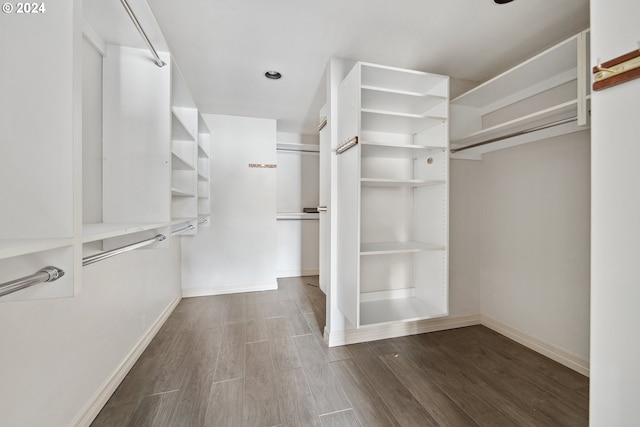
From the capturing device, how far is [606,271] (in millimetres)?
774

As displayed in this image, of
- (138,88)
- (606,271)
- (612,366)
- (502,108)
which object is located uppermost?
(502,108)

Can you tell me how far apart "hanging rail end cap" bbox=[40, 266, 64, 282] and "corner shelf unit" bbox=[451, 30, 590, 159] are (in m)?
2.34

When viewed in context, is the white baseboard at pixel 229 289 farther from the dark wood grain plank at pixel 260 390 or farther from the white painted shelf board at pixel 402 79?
the white painted shelf board at pixel 402 79

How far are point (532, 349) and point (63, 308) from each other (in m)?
3.21

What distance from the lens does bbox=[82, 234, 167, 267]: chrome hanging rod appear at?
90 centimetres

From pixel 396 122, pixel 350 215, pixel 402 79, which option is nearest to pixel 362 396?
pixel 350 215

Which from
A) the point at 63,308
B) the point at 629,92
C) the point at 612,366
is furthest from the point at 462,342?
the point at 63,308

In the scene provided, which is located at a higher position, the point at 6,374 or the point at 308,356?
the point at 6,374

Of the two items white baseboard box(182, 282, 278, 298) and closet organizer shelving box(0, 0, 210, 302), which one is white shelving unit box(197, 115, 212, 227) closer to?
closet organizer shelving box(0, 0, 210, 302)

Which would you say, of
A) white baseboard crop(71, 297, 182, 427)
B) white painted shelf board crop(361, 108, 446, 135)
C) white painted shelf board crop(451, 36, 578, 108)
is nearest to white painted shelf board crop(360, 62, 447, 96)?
white painted shelf board crop(361, 108, 446, 135)

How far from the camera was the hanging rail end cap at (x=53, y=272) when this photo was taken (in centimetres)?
61

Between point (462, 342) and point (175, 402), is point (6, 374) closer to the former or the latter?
point (175, 402)

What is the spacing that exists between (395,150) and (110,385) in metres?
2.56

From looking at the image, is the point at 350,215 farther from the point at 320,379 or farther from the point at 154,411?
the point at 154,411
